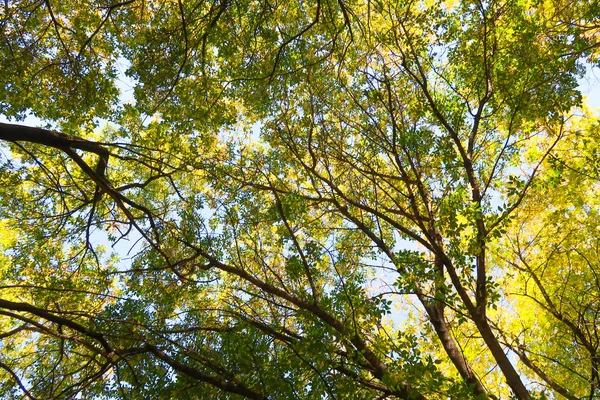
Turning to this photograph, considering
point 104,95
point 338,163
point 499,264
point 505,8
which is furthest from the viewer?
point 499,264

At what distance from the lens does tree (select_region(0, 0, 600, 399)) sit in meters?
4.25

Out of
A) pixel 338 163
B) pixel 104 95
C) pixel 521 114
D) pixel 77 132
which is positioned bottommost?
pixel 521 114

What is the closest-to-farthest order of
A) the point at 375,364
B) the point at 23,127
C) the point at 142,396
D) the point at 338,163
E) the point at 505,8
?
1. the point at 23,127
2. the point at 142,396
3. the point at 375,364
4. the point at 505,8
5. the point at 338,163

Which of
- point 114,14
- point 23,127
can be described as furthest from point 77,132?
point 23,127

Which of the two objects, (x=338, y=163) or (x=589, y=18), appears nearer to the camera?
(x=589, y=18)

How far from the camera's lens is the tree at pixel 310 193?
4.25m

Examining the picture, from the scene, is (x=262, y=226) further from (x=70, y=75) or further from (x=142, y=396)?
(x=70, y=75)

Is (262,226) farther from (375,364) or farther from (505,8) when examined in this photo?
(505,8)

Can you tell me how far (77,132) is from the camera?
7.29m

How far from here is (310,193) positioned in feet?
25.7

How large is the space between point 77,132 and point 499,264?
9.31 meters

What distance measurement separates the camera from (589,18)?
5094mm

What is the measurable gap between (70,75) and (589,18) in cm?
780

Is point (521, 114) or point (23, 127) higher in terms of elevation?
point (521, 114)
